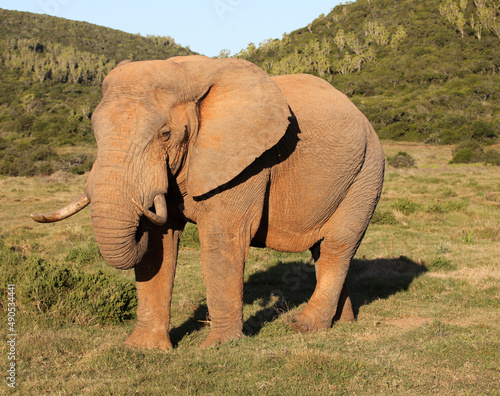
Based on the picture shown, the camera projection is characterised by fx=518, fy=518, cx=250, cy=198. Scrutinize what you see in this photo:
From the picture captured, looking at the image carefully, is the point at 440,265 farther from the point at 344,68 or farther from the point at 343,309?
the point at 344,68

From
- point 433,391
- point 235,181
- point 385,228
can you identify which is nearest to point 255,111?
point 235,181

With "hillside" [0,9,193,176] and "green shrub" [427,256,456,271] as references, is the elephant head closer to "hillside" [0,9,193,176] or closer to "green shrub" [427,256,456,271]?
"green shrub" [427,256,456,271]

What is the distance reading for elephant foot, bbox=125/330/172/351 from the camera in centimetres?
551

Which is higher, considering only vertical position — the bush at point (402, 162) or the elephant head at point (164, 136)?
the elephant head at point (164, 136)

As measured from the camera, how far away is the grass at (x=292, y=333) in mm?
4266

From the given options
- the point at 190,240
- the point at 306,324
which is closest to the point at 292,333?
the point at 306,324

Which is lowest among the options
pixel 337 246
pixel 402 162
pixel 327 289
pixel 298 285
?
pixel 402 162

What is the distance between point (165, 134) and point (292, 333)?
3043 mm

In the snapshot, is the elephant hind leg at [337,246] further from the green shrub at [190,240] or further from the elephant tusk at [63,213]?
the green shrub at [190,240]

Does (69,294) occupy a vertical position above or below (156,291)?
below

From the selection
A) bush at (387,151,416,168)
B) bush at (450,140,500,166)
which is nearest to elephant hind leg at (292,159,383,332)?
bush at (387,151,416,168)

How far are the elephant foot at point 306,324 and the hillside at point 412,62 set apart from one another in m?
36.8

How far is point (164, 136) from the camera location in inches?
174

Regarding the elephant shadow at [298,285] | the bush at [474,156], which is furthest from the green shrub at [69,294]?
the bush at [474,156]
